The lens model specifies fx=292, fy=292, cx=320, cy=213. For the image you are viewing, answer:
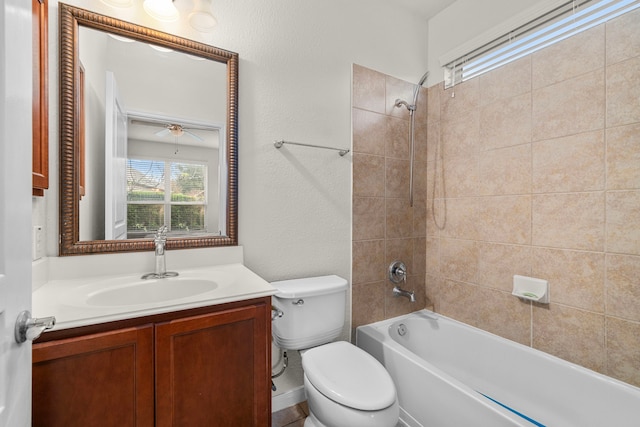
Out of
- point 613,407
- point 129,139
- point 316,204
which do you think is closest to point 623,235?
point 613,407

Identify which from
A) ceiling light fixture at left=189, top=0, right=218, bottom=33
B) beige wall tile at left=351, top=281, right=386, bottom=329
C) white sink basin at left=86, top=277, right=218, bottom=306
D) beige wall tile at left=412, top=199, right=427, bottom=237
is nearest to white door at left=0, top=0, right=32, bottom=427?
white sink basin at left=86, top=277, right=218, bottom=306

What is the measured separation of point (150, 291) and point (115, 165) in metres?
0.60

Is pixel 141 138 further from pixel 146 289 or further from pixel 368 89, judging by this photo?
pixel 368 89

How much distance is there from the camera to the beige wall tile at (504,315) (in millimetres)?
1676

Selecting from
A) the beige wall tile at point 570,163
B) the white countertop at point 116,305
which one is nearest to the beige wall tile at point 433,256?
the beige wall tile at point 570,163

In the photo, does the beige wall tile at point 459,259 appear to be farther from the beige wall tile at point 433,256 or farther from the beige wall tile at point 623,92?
the beige wall tile at point 623,92

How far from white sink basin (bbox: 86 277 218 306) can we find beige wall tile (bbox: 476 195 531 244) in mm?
1648

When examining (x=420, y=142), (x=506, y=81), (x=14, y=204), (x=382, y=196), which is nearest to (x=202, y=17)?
(x=14, y=204)

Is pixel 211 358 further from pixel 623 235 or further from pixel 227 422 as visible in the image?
pixel 623 235

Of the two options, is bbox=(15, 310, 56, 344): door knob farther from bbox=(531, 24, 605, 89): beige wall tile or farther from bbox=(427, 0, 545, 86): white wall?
bbox=(427, 0, 545, 86): white wall

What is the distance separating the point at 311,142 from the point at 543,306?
160cm

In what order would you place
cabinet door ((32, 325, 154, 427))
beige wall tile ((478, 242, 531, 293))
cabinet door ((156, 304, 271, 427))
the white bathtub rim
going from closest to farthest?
cabinet door ((32, 325, 154, 427)) → cabinet door ((156, 304, 271, 427)) → the white bathtub rim → beige wall tile ((478, 242, 531, 293))

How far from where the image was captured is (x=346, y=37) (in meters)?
1.89

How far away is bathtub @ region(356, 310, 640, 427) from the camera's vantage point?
126cm
